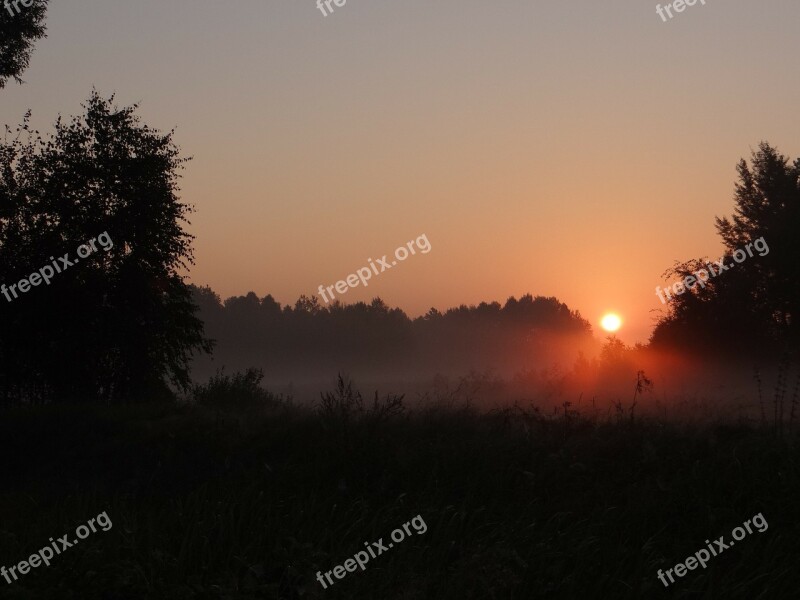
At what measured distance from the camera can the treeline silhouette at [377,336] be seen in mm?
112938

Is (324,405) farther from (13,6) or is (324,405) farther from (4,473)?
(13,6)

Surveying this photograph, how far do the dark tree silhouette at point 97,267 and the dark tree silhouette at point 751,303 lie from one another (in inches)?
935

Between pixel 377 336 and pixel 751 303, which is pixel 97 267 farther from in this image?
pixel 377 336

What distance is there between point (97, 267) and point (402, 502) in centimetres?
1529

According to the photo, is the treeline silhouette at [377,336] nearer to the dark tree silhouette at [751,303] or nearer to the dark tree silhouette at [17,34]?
the dark tree silhouette at [751,303]

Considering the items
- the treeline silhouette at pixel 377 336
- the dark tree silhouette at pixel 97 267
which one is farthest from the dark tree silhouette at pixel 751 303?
the treeline silhouette at pixel 377 336

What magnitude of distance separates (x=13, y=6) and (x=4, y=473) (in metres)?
15.7

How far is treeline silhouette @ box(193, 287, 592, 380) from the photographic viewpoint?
112938 millimetres

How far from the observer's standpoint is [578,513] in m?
8.79

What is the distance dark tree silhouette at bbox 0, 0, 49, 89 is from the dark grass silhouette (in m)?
13.6

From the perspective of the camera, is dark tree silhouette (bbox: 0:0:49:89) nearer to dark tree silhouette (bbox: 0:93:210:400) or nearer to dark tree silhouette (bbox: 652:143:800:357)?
dark tree silhouette (bbox: 0:93:210:400)

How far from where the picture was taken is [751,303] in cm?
3391

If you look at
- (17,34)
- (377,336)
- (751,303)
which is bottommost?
(751,303)

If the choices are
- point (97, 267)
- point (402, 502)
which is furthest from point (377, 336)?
point (402, 502)
